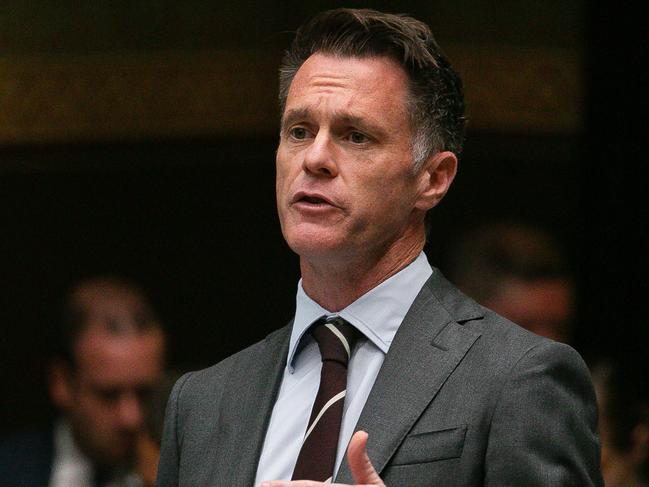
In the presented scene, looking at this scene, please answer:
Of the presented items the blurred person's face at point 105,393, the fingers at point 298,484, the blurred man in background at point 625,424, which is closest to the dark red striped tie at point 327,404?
the fingers at point 298,484

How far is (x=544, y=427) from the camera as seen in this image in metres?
2.82

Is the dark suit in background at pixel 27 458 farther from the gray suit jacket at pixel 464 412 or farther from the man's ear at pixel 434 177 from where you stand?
the man's ear at pixel 434 177

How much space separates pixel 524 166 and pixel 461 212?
0.29m

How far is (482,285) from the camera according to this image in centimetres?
577

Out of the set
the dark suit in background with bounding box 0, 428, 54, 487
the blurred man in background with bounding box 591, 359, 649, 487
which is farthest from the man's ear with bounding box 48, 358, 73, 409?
the blurred man in background with bounding box 591, 359, 649, 487

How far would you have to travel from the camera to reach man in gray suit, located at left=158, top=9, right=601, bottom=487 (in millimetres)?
2863

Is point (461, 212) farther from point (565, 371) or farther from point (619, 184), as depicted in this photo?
point (565, 371)

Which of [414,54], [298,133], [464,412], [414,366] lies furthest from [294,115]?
[464,412]

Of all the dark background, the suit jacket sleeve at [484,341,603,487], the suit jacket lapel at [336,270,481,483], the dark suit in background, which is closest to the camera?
the suit jacket sleeve at [484,341,603,487]

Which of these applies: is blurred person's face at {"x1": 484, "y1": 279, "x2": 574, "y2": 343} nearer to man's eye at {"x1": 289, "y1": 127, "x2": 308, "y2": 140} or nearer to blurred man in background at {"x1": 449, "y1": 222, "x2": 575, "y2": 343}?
blurred man in background at {"x1": 449, "y1": 222, "x2": 575, "y2": 343}

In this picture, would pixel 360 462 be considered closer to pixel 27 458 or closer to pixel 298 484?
pixel 298 484

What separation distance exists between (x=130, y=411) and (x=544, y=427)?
292 cm

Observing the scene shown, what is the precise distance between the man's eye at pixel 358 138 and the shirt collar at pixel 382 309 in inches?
11.2

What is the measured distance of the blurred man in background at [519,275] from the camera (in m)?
5.76
